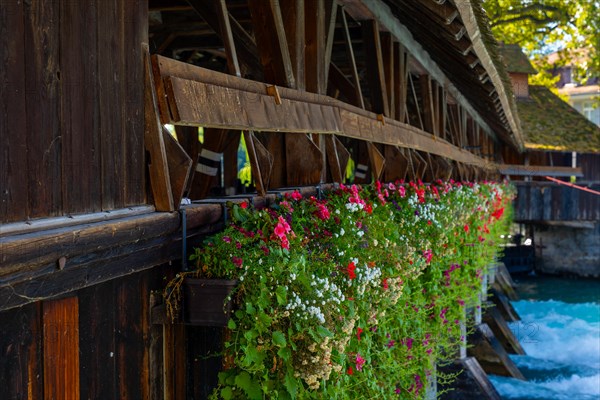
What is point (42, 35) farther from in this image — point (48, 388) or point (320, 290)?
point (320, 290)

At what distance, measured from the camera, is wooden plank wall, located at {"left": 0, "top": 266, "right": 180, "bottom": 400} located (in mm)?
2184

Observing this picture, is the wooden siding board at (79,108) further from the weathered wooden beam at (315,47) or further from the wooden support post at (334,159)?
the wooden support post at (334,159)

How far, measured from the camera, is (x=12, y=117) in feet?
6.94

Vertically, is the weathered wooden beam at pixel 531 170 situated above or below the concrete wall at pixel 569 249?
above

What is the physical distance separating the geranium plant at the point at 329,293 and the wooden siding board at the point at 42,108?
2.75ft

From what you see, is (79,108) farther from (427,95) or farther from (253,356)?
(427,95)

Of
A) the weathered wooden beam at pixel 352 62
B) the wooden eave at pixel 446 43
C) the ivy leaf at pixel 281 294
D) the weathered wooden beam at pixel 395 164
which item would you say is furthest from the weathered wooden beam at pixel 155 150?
the weathered wooden beam at pixel 395 164

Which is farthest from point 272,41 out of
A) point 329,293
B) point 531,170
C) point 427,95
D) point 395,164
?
point 531,170

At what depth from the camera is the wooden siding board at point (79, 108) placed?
7.73 feet

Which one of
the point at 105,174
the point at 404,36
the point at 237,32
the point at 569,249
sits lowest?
the point at 569,249

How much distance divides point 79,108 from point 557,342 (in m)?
16.2

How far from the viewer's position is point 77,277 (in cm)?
236

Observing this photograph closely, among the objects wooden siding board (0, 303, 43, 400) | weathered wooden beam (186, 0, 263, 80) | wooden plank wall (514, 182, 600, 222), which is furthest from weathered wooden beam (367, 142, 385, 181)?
wooden plank wall (514, 182, 600, 222)

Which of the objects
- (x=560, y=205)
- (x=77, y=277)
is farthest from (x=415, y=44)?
(x=560, y=205)
